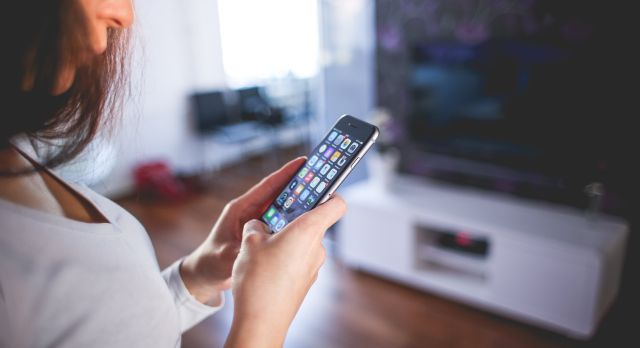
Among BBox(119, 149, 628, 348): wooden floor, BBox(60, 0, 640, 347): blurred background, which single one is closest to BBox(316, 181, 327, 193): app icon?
BBox(60, 0, 640, 347): blurred background

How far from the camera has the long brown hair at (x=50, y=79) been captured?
0.33m

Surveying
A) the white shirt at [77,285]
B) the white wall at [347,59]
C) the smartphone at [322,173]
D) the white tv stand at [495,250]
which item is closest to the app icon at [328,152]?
the smartphone at [322,173]

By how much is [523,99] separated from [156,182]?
2598 mm

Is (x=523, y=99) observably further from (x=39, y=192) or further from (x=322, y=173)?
(x=39, y=192)

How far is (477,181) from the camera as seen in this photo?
89.9 inches

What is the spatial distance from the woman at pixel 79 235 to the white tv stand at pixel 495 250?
1.46 metres

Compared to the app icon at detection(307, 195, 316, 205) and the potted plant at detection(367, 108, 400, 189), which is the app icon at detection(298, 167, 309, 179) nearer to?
the app icon at detection(307, 195, 316, 205)

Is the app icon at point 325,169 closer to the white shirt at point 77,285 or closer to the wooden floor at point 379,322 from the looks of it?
the white shirt at point 77,285

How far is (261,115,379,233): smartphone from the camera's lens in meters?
0.65

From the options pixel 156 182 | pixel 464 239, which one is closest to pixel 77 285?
pixel 464 239

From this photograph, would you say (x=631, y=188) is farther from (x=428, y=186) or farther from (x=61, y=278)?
(x=61, y=278)

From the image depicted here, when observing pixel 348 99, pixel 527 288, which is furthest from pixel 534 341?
pixel 348 99

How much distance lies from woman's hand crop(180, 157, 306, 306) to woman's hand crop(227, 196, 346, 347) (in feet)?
0.49

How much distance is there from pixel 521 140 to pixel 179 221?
6.98 feet
